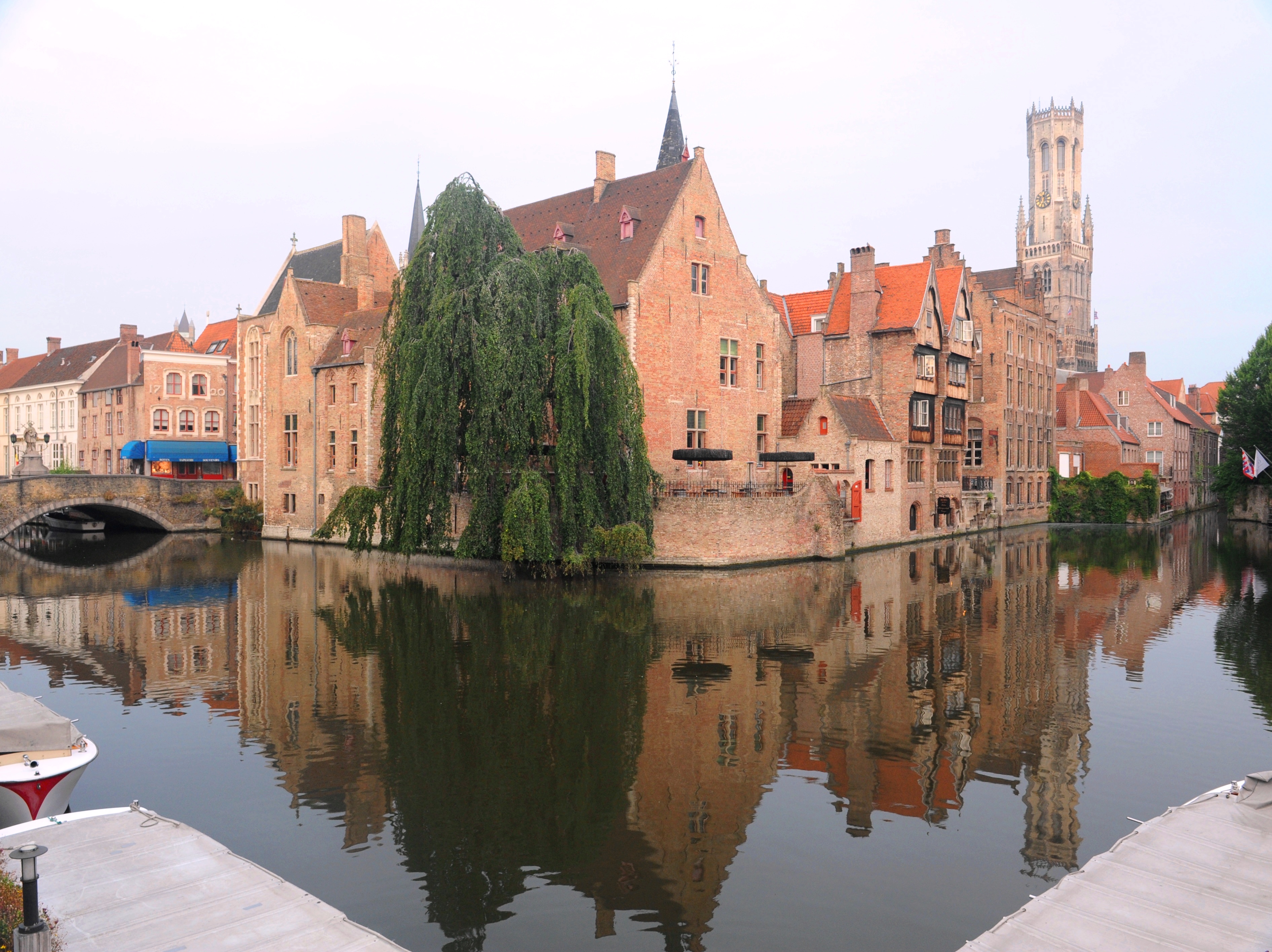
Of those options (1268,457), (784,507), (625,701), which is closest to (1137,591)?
(784,507)

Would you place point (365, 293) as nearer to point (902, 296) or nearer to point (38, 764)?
point (902, 296)

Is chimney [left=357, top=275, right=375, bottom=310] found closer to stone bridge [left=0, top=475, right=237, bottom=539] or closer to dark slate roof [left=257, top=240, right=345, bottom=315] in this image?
dark slate roof [left=257, top=240, right=345, bottom=315]

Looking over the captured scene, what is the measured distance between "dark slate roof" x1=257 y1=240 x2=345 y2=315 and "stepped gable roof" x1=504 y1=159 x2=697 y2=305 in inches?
494

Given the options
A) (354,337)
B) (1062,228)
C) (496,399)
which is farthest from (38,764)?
(1062,228)

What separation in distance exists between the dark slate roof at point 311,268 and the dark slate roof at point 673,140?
18.9 metres

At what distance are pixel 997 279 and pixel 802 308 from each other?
38.5 metres

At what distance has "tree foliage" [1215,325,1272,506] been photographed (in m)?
53.0

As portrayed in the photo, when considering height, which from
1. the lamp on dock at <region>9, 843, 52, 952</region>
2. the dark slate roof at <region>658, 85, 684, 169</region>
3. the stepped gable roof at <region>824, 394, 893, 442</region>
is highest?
the dark slate roof at <region>658, 85, 684, 169</region>

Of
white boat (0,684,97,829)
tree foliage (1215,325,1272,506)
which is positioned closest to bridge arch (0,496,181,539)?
white boat (0,684,97,829)

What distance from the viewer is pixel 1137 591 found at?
27750mm

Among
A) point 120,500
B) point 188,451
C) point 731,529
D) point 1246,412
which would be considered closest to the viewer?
point 731,529

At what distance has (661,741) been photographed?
12617 mm

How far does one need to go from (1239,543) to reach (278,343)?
5015 cm

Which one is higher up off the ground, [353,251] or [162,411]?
[353,251]
